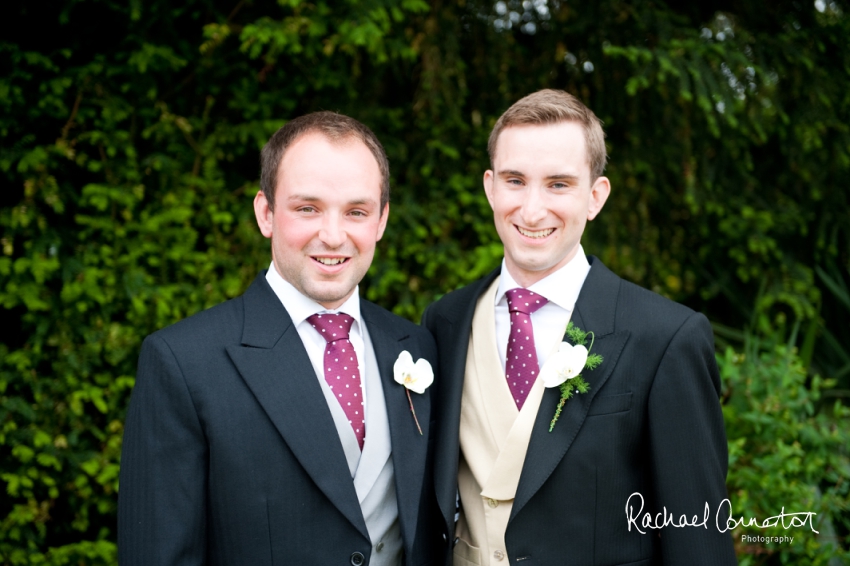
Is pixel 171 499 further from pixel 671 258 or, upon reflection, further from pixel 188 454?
pixel 671 258

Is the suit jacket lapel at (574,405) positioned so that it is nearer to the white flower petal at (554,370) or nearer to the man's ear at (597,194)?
the white flower petal at (554,370)

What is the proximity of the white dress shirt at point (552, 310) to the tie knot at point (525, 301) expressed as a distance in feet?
0.06

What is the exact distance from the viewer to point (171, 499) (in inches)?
80.7

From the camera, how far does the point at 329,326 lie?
7.74ft

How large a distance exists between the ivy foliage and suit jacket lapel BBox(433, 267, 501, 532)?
151 centimetres

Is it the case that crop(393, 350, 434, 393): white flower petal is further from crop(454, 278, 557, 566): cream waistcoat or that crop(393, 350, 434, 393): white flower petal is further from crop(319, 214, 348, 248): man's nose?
crop(319, 214, 348, 248): man's nose

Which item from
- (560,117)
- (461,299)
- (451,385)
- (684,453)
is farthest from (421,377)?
(560,117)

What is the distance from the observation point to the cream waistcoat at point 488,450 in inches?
90.7

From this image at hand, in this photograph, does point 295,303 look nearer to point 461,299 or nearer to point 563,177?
point 461,299

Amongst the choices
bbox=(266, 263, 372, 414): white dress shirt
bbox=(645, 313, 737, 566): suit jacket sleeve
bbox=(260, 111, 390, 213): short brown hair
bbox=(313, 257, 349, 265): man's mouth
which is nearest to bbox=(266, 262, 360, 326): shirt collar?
bbox=(266, 263, 372, 414): white dress shirt

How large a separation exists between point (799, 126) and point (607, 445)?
3130 millimetres

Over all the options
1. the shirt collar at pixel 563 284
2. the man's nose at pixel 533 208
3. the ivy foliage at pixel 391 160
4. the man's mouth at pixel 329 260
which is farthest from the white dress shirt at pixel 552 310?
the ivy foliage at pixel 391 160

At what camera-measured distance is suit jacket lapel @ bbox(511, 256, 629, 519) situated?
2232mm

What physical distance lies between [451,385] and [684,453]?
0.80m
